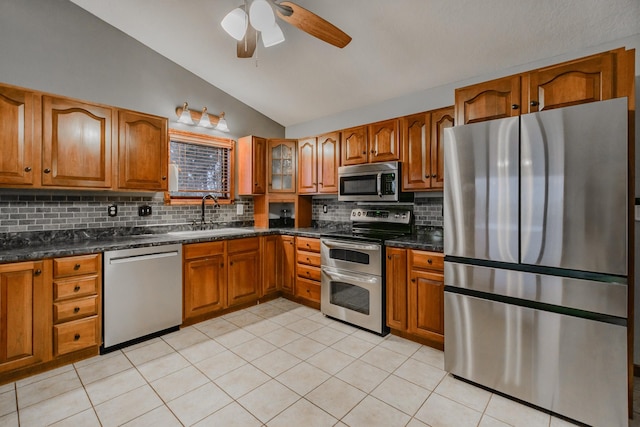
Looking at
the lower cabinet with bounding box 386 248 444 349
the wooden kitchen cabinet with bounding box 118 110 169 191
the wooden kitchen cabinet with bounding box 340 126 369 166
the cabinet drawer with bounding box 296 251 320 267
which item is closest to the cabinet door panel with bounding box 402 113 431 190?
the wooden kitchen cabinet with bounding box 340 126 369 166

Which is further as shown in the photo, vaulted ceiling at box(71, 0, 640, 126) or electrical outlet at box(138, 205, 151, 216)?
electrical outlet at box(138, 205, 151, 216)

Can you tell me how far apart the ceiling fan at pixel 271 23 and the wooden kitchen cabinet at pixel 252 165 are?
1.78 m

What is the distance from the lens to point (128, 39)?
10.3 ft

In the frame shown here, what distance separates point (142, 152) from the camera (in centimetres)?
293

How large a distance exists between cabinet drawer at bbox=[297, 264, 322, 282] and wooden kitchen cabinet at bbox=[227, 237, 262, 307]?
1.65ft

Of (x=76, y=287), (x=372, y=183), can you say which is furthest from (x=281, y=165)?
(x=76, y=287)

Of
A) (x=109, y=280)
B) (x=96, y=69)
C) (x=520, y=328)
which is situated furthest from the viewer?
(x=96, y=69)

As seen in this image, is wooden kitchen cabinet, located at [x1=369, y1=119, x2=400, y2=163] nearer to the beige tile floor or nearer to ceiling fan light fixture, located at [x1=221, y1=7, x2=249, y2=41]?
ceiling fan light fixture, located at [x1=221, y1=7, x2=249, y2=41]

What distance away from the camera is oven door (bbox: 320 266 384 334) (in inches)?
112

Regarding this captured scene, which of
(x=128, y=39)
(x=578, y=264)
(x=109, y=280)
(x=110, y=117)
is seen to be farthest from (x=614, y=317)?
(x=128, y=39)

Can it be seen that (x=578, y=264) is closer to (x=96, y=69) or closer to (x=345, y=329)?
(x=345, y=329)

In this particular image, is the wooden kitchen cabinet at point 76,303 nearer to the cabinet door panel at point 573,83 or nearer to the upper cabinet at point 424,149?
the upper cabinet at point 424,149

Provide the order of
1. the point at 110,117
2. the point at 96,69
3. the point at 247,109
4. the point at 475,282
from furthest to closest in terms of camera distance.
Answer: the point at 247,109 < the point at 96,69 < the point at 110,117 < the point at 475,282

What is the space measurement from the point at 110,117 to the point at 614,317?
395 centimetres
